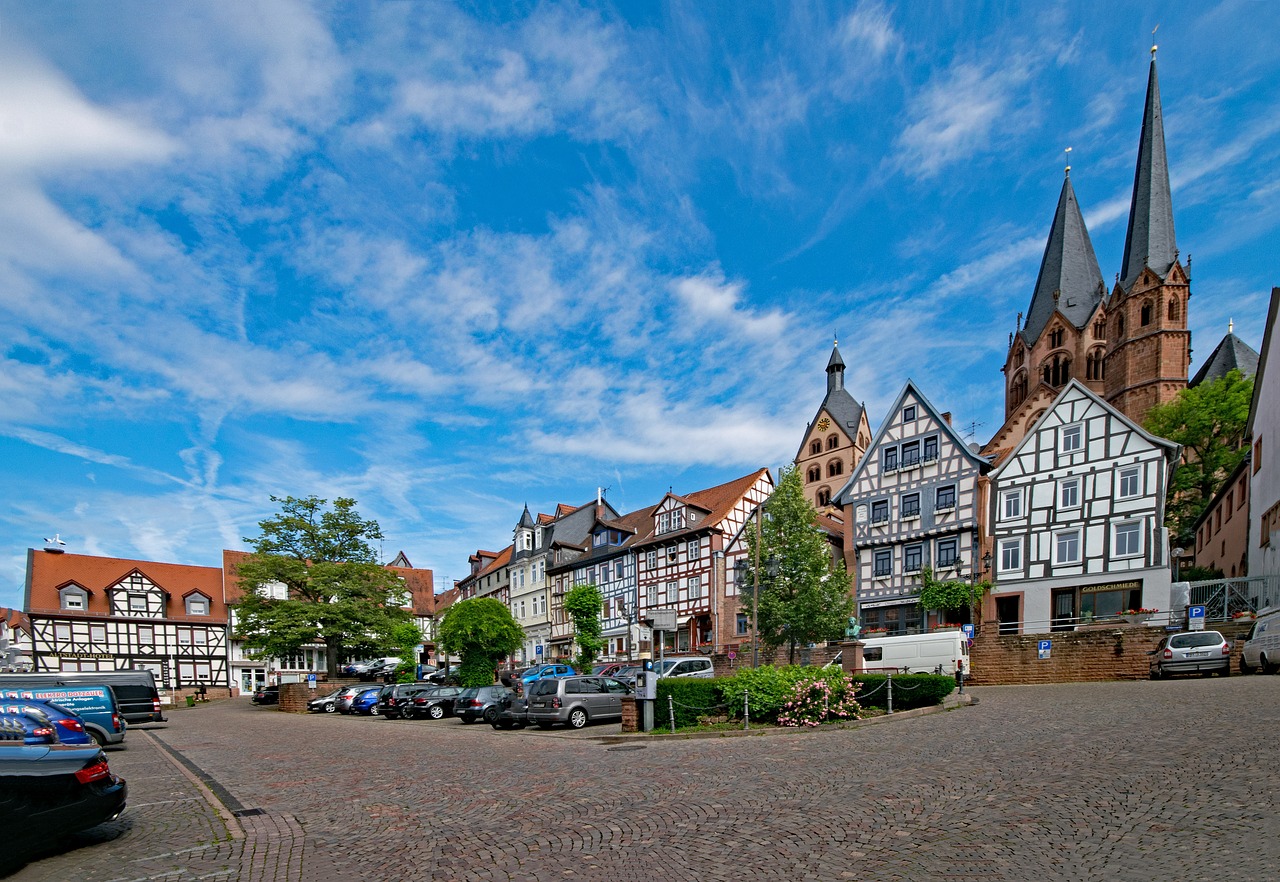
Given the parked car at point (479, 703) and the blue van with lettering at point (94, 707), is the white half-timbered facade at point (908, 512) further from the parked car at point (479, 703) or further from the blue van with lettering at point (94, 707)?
the blue van with lettering at point (94, 707)

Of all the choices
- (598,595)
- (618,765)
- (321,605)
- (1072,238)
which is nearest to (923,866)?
(618,765)

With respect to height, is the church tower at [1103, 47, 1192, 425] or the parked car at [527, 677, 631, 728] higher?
the church tower at [1103, 47, 1192, 425]

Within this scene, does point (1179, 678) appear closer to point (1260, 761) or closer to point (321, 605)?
point (1260, 761)

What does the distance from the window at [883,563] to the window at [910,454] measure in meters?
4.49

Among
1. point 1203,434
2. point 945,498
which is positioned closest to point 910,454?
point 945,498

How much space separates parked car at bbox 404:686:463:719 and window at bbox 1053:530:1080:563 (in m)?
25.8

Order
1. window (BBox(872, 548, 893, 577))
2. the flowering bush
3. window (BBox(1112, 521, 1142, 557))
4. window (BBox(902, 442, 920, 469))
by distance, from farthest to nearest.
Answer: window (BBox(902, 442, 920, 469)) → window (BBox(872, 548, 893, 577)) → window (BBox(1112, 521, 1142, 557)) → the flowering bush

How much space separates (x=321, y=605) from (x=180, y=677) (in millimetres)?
27587

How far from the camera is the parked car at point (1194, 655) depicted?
2267 centimetres

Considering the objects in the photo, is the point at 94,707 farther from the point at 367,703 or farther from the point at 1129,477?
the point at 1129,477

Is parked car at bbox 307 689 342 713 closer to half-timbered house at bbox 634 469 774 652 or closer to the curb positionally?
half-timbered house at bbox 634 469 774 652

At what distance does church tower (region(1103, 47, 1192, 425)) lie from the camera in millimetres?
59625

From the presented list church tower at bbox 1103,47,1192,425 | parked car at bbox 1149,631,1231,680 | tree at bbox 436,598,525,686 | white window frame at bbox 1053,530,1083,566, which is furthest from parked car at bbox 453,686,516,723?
church tower at bbox 1103,47,1192,425

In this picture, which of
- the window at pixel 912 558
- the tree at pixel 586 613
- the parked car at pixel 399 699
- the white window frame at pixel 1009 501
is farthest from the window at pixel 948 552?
the parked car at pixel 399 699
